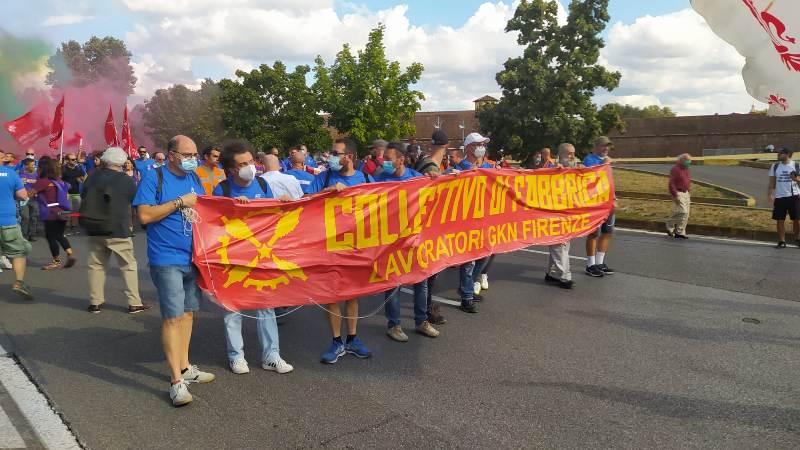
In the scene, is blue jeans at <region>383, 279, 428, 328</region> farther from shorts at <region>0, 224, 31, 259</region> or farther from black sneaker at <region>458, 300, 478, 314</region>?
shorts at <region>0, 224, 31, 259</region>

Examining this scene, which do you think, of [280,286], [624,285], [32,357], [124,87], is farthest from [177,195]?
[124,87]

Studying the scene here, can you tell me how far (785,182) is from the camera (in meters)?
10.0

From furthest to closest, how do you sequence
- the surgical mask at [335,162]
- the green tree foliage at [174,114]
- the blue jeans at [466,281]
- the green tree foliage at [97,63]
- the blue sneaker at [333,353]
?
the green tree foliage at [97,63] → the green tree foliage at [174,114] → the blue jeans at [466,281] → the surgical mask at [335,162] → the blue sneaker at [333,353]

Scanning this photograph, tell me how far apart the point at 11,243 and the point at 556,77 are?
24527 mm

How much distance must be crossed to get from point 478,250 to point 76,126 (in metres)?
55.4

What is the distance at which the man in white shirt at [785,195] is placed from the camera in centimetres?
985

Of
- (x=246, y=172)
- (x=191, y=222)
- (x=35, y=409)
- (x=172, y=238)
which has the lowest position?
(x=35, y=409)

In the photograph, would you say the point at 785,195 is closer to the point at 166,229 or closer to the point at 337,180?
the point at 337,180

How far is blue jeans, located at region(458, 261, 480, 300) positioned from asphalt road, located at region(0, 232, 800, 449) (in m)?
0.21

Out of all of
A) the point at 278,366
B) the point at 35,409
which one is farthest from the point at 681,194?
the point at 35,409

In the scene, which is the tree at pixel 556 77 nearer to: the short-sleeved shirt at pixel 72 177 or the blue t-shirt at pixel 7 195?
the short-sleeved shirt at pixel 72 177

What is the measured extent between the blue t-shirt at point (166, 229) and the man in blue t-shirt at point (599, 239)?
17.8ft

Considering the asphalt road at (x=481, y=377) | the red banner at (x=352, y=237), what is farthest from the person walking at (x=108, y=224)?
the red banner at (x=352, y=237)

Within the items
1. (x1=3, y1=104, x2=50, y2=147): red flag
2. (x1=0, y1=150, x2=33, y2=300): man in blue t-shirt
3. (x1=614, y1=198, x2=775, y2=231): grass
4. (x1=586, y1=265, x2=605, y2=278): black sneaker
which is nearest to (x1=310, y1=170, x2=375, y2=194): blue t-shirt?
(x1=586, y1=265, x2=605, y2=278): black sneaker
